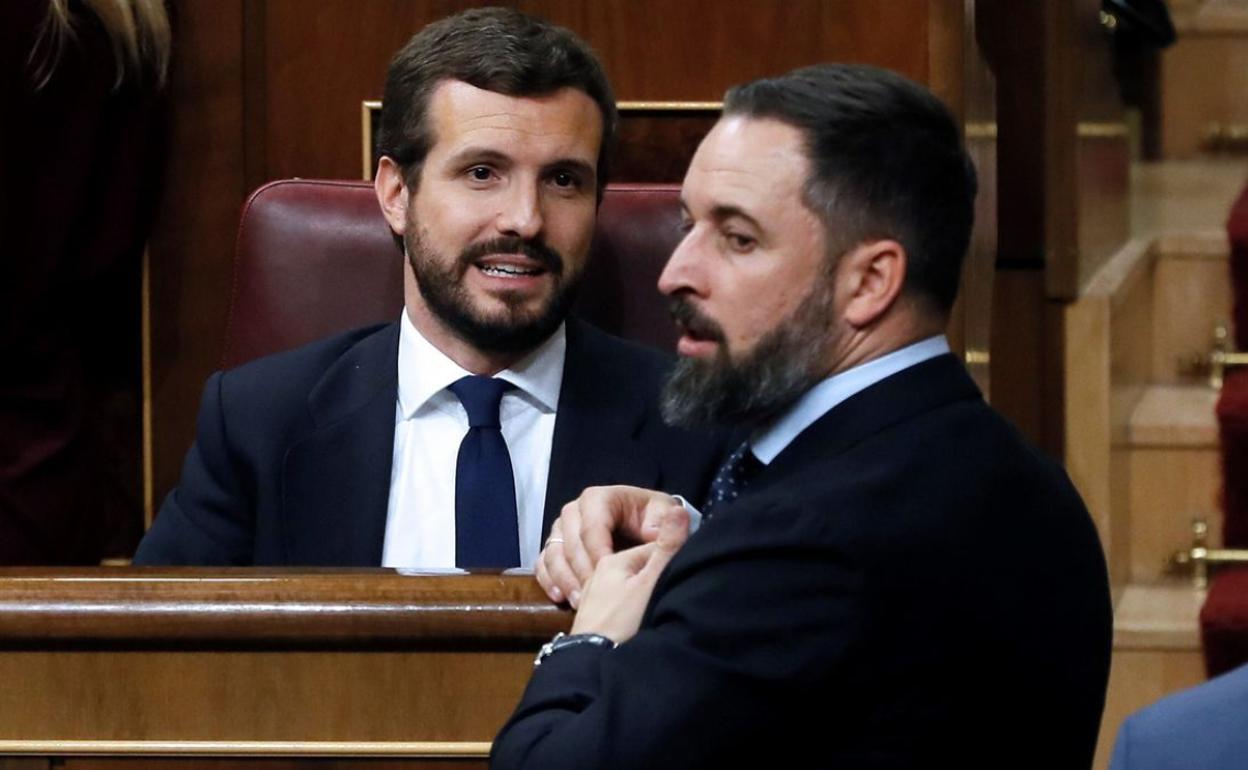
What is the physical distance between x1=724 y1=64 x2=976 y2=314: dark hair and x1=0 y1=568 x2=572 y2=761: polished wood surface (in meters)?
0.36

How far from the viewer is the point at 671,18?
3.03m

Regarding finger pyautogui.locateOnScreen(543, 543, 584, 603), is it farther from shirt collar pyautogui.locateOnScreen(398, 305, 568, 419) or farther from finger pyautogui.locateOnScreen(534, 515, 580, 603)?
shirt collar pyautogui.locateOnScreen(398, 305, 568, 419)

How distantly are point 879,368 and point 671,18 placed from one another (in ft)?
5.06

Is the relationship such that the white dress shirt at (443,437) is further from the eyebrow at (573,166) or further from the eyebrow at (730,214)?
the eyebrow at (730,214)

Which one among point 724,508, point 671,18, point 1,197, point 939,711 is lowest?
point 939,711

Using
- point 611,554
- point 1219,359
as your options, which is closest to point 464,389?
point 611,554

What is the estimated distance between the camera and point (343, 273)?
2512 mm

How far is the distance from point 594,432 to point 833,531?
879 mm

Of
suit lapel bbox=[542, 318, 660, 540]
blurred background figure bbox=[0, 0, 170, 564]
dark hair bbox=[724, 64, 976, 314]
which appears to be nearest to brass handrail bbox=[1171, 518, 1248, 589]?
suit lapel bbox=[542, 318, 660, 540]

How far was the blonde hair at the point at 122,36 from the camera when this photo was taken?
2.78 metres

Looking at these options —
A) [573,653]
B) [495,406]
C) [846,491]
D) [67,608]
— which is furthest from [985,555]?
[495,406]

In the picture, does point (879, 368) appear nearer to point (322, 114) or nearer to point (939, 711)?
point (939, 711)

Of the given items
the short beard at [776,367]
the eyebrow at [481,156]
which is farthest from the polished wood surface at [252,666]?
the eyebrow at [481,156]

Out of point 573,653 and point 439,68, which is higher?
point 439,68
